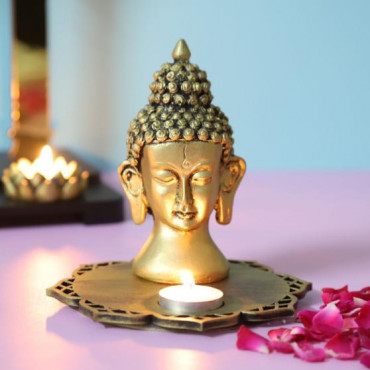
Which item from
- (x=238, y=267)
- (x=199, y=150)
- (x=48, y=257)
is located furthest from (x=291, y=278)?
(x=48, y=257)

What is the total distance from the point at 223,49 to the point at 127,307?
73.4 inches

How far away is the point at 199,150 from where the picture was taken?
1.43 m

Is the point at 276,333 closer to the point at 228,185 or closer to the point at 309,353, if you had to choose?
the point at 309,353

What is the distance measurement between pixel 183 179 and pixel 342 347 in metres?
0.37

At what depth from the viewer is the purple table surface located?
1.23m

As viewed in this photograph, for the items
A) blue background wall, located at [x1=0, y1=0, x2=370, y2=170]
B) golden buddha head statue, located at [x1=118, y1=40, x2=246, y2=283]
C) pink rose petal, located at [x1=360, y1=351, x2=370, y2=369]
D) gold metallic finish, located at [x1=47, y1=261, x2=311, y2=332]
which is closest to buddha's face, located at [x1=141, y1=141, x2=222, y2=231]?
golden buddha head statue, located at [x1=118, y1=40, x2=246, y2=283]

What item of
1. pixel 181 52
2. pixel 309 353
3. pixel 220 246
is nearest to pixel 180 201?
pixel 181 52

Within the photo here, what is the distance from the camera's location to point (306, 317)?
51.4 inches

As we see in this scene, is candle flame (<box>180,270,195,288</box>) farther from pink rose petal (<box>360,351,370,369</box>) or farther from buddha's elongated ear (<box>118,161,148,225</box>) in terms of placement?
pink rose petal (<box>360,351,370,369</box>)

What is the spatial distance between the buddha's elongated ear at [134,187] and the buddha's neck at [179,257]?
44 millimetres

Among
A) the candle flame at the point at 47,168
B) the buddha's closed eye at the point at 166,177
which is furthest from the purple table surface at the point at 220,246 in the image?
the buddha's closed eye at the point at 166,177

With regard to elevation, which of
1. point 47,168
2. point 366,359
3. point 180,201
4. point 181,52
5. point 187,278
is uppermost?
point 181,52

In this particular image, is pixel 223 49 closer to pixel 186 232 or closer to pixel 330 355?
pixel 186 232

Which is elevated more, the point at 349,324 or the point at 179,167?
the point at 179,167
